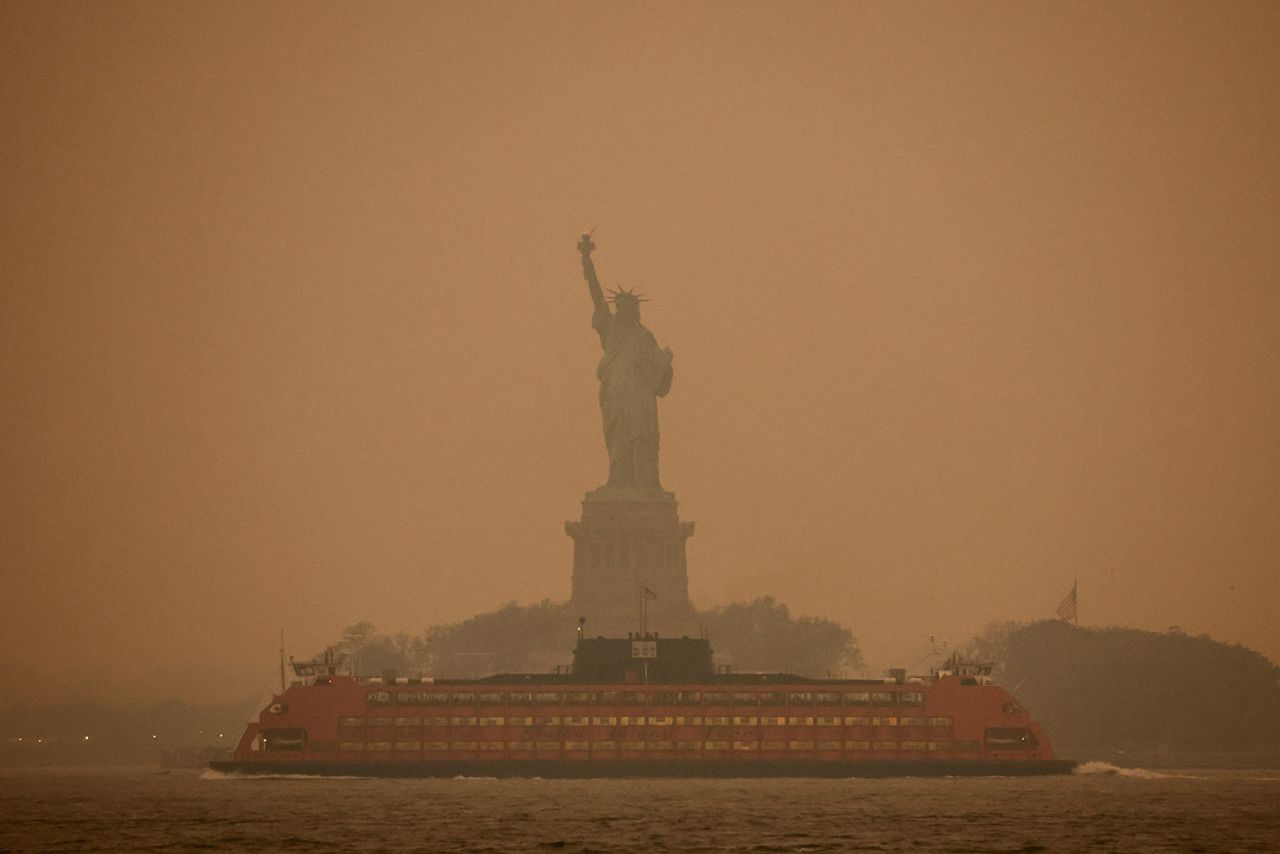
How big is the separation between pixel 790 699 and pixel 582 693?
481 inches

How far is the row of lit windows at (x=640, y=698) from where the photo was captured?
540 ft

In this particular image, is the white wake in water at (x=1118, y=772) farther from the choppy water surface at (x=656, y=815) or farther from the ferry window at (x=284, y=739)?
the ferry window at (x=284, y=739)

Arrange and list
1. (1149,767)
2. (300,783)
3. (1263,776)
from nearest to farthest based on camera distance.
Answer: (300,783) < (1263,776) < (1149,767)

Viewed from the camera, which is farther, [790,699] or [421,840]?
[790,699]

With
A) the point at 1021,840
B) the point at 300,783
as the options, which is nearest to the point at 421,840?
the point at 1021,840

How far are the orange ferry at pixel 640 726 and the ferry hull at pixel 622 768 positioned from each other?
0.26 feet

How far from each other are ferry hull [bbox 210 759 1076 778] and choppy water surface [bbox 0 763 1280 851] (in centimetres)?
69

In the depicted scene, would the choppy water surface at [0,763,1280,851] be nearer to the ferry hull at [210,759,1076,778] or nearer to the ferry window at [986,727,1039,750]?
the ferry hull at [210,759,1076,778]

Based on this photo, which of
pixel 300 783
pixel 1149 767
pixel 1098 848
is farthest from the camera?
pixel 1149 767

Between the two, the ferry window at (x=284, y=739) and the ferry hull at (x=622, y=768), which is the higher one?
the ferry window at (x=284, y=739)

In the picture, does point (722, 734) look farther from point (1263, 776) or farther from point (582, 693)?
point (1263, 776)

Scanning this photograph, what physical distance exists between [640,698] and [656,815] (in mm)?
33458

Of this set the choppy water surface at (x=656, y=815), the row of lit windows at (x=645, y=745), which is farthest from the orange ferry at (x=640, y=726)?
the choppy water surface at (x=656, y=815)

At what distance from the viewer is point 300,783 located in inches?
6225
